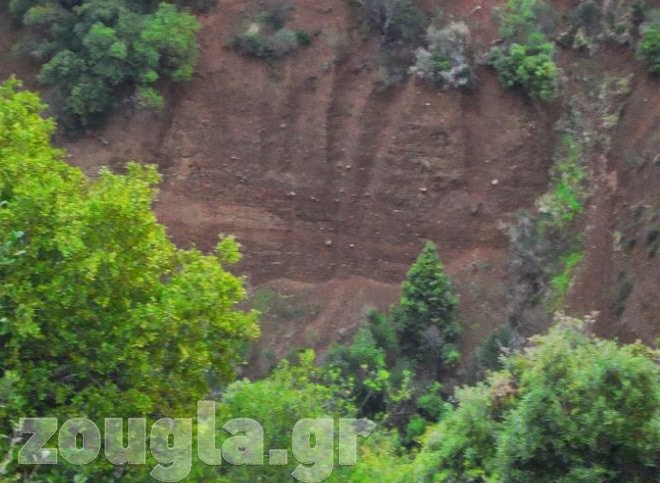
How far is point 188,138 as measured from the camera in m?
24.1

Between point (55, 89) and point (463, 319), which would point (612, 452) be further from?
point (55, 89)

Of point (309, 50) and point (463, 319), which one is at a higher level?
point (309, 50)

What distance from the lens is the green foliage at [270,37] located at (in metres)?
24.1

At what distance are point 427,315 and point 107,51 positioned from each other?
908cm

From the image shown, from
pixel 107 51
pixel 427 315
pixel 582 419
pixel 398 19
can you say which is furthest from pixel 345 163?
pixel 582 419

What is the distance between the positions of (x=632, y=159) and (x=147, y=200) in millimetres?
12802

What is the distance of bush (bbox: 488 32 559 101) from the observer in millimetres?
21922

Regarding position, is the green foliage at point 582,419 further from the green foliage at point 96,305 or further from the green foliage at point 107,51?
the green foliage at point 107,51

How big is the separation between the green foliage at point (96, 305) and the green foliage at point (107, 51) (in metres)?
11.8

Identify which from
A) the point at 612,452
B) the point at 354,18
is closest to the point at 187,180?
the point at 354,18

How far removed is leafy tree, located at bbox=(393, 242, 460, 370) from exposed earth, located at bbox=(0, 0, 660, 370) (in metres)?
1.08

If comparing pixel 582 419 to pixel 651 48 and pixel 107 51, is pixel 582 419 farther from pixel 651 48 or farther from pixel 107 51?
pixel 107 51

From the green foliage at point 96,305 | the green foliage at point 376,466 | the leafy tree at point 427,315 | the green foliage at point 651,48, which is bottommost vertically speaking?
the green foliage at point 376,466

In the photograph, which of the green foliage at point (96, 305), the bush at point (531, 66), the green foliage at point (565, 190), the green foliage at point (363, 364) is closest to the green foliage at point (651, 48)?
the bush at point (531, 66)
